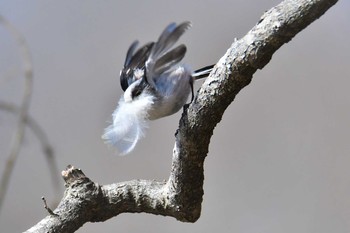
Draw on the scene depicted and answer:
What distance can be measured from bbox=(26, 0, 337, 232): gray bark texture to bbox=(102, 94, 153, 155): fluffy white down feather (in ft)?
0.26

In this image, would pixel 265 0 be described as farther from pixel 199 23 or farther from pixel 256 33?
pixel 256 33

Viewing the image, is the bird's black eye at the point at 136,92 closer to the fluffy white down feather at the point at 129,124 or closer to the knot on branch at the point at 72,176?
the fluffy white down feather at the point at 129,124

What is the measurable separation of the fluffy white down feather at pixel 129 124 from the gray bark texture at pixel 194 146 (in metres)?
0.08

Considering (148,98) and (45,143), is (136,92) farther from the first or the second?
(45,143)

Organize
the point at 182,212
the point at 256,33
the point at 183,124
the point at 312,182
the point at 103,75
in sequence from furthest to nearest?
the point at 103,75
the point at 312,182
the point at 182,212
the point at 183,124
the point at 256,33

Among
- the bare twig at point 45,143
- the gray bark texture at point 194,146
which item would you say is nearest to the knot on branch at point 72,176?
the gray bark texture at point 194,146

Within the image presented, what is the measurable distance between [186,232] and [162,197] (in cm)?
72

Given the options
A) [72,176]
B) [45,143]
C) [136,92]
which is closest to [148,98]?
[136,92]

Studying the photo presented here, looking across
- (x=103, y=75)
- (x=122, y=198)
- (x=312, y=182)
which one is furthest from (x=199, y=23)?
(x=122, y=198)

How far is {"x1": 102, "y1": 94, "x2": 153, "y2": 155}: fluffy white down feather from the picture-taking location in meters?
0.86

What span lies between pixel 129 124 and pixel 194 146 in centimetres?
13

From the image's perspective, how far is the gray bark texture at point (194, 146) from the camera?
2.15ft

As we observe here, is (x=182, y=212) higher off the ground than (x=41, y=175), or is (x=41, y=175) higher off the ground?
(x=41, y=175)

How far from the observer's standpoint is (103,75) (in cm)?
165
